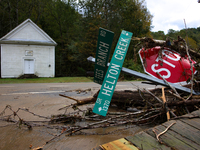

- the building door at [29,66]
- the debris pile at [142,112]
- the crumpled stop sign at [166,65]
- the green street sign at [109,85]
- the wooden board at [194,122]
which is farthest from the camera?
the building door at [29,66]

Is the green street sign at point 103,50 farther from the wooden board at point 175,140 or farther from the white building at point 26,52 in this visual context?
the white building at point 26,52

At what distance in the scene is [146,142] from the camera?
1889mm

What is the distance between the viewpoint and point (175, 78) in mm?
3330

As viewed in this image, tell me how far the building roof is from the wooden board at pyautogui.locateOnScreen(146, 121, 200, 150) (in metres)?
20.8

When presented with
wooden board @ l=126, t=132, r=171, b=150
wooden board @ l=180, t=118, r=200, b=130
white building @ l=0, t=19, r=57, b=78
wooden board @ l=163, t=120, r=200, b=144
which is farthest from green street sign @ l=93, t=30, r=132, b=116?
white building @ l=0, t=19, r=57, b=78

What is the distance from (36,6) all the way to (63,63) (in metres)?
13.5

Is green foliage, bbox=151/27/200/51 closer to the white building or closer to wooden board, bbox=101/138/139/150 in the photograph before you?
wooden board, bbox=101/138/139/150

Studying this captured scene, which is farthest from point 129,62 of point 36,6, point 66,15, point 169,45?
point 36,6

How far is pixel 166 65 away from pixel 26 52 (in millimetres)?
20903

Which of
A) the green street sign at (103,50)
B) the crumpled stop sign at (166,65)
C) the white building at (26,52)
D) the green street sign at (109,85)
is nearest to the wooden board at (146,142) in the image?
the green street sign at (109,85)

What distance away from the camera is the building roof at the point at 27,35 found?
65.8 ft

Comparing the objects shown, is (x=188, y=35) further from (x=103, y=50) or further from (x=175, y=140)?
(x=175, y=140)

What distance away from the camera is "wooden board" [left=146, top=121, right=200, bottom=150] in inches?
70.8

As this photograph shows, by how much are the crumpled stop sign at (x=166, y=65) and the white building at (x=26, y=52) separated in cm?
1957
